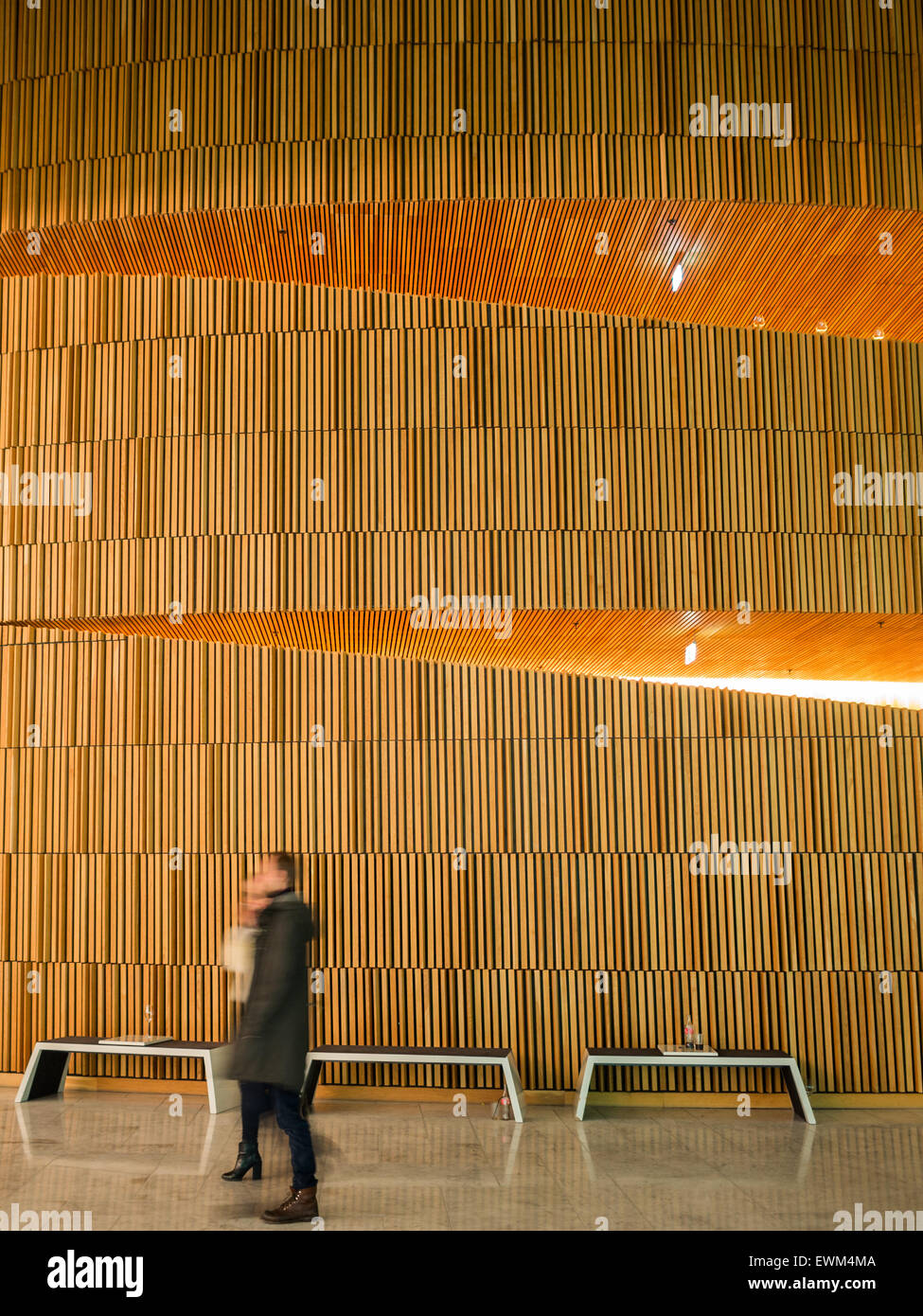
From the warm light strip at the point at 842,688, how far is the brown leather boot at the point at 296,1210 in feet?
24.1

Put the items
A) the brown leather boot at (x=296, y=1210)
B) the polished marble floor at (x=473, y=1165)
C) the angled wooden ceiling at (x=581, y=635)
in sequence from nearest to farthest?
the brown leather boot at (x=296, y=1210), the polished marble floor at (x=473, y=1165), the angled wooden ceiling at (x=581, y=635)

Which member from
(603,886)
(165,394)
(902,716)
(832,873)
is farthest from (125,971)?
(902,716)

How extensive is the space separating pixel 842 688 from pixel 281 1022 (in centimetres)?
854

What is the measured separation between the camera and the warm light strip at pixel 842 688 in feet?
39.0

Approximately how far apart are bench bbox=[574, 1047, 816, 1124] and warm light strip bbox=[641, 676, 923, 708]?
4453 mm

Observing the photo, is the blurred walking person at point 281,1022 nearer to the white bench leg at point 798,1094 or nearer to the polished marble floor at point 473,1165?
the polished marble floor at point 473,1165

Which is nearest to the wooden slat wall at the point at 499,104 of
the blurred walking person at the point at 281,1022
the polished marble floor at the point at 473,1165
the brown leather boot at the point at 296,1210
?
the blurred walking person at the point at 281,1022

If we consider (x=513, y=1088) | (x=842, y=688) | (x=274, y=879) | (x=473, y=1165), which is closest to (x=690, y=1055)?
(x=513, y=1088)

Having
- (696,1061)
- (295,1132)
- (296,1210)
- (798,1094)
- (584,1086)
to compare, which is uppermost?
(295,1132)

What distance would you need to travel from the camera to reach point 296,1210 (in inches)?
203

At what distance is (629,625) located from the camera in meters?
9.40

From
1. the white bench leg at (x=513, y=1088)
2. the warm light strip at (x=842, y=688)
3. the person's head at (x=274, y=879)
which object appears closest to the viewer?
the person's head at (x=274, y=879)

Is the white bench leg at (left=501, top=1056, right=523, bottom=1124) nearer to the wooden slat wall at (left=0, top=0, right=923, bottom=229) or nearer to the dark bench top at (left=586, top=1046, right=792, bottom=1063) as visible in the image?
the dark bench top at (left=586, top=1046, right=792, bottom=1063)

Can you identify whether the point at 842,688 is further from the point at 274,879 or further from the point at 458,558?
the point at 274,879
